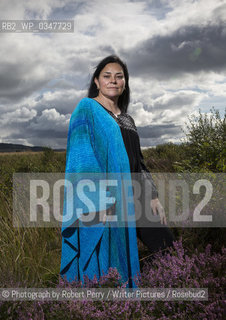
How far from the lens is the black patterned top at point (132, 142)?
99.4 inches

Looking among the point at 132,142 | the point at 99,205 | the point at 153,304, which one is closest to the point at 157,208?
the point at 132,142

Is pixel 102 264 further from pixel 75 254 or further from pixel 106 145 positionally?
pixel 106 145

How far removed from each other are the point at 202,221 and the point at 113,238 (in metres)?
1.43

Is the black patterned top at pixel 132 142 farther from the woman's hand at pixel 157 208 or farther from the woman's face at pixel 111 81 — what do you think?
the woman's face at pixel 111 81

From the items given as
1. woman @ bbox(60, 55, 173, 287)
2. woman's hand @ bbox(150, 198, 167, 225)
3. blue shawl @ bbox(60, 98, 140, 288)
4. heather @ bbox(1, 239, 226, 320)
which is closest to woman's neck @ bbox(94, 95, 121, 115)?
woman @ bbox(60, 55, 173, 287)

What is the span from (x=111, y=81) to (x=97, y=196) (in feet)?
3.43

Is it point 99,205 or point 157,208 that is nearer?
point 99,205

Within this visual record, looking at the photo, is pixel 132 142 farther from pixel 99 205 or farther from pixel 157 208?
pixel 99 205

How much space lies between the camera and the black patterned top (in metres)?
2.53

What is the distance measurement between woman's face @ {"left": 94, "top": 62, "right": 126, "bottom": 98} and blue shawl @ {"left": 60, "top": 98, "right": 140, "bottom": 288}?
200mm

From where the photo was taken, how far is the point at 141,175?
267 centimetres

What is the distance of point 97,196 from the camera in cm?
204

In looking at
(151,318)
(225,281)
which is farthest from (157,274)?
(225,281)

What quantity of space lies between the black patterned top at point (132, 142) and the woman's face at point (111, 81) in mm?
160
